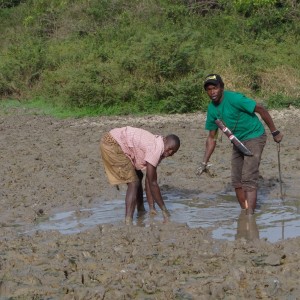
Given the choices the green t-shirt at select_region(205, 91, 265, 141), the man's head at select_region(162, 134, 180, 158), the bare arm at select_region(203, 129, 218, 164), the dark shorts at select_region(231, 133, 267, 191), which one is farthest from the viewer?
the bare arm at select_region(203, 129, 218, 164)

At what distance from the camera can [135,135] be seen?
6945 millimetres

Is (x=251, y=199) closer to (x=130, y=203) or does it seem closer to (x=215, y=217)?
(x=215, y=217)

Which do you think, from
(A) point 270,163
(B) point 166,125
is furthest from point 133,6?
(A) point 270,163

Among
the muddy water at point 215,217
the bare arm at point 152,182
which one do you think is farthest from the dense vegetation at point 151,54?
the bare arm at point 152,182

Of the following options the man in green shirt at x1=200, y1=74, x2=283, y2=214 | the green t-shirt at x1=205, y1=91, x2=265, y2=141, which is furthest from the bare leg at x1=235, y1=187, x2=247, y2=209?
the green t-shirt at x1=205, y1=91, x2=265, y2=141

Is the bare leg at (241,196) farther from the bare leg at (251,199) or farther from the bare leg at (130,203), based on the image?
the bare leg at (130,203)

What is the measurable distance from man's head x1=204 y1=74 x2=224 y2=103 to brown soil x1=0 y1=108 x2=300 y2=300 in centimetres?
134

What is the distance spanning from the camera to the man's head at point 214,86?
685cm

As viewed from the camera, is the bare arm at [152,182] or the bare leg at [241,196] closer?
the bare arm at [152,182]

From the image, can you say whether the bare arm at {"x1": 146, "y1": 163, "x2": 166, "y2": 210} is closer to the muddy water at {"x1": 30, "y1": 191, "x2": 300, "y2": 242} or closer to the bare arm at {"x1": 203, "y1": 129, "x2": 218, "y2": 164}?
the muddy water at {"x1": 30, "y1": 191, "x2": 300, "y2": 242}

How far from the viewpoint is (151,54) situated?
55.7 feet

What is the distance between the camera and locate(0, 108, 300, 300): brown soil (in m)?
5.00

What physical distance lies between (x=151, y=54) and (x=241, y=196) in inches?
389

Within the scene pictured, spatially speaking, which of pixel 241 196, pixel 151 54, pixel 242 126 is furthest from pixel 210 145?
pixel 151 54
